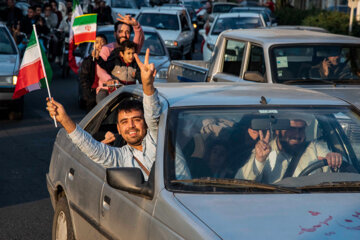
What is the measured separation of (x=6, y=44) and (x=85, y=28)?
359 centimetres

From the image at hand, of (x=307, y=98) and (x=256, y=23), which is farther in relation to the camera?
(x=256, y=23)

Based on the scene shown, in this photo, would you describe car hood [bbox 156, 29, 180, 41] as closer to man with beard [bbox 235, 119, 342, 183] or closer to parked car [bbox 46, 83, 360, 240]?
parked car [bbox 46, 83, 360, 240]

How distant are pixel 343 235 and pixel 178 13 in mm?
22785

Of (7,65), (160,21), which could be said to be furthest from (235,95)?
(160,21)

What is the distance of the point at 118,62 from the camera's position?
30.0 ft

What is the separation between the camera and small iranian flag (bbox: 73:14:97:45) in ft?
38.4

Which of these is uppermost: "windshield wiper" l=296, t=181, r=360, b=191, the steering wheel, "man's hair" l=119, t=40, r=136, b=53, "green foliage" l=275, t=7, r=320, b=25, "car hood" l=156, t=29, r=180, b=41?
"windshield wiper" l=296, t=181, r=360, b=191

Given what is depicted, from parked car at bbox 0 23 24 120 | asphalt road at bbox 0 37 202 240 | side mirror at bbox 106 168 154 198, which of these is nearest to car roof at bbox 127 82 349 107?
side mirror at bbox 106 168 154 198

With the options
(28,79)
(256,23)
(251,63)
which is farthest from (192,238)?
(256,23)

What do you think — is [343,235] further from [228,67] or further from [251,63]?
[228,67]

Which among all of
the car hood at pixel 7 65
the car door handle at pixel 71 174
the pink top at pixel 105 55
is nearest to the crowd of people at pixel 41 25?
the car hood at pixel 7 65

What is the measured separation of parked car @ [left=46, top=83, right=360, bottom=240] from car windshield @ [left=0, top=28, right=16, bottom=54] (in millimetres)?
9244

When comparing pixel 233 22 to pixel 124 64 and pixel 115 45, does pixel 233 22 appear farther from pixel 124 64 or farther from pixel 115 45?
pixel 124 64

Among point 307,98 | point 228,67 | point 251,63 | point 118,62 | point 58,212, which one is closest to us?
point 307,98
